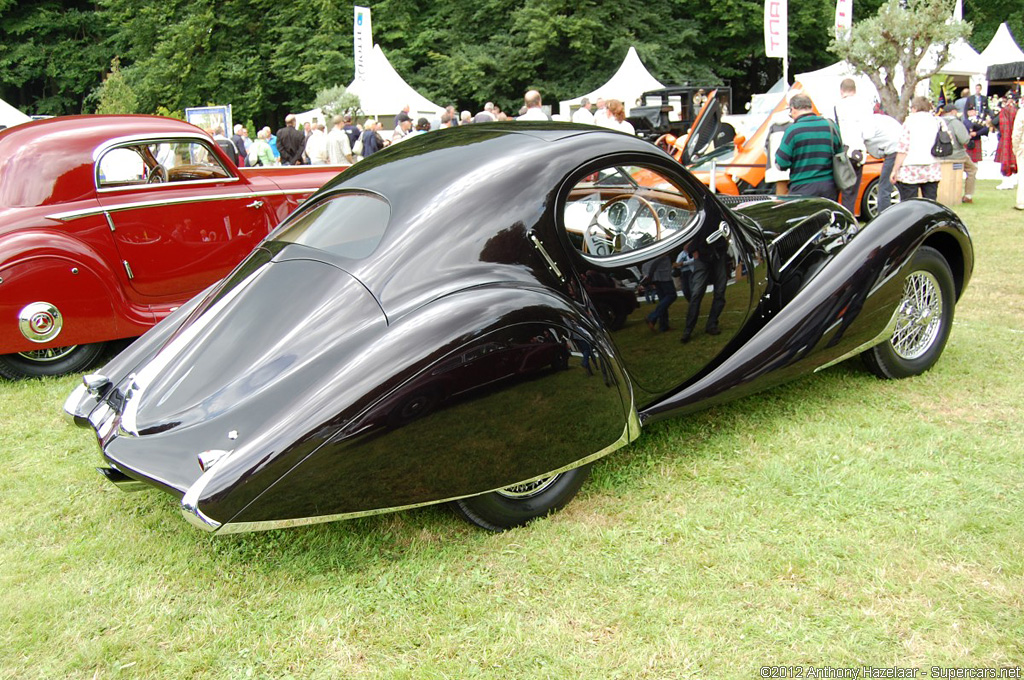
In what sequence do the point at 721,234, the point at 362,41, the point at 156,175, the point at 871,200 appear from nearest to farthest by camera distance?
the point at 721,234 → the point at 156,175 → the point at 871,200 → the point at 362,41

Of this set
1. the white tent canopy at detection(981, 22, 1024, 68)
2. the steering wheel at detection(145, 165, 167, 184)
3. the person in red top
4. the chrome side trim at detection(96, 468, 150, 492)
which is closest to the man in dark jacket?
the steering wheel at detection(145, 165, 167, 184)

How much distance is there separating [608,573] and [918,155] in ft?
26.4

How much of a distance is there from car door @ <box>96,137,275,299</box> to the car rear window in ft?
8.88

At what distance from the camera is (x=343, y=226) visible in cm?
338

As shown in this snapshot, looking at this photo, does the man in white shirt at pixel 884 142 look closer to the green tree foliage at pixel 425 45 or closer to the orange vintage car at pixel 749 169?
the orange vintage car at pixel 749 169

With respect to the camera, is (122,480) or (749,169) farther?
(749,169)

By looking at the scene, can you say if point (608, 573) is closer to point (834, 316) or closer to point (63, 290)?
point (834, 316)

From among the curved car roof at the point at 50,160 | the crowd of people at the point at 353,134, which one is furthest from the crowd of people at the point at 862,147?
the curved car roof at the point at 50,160

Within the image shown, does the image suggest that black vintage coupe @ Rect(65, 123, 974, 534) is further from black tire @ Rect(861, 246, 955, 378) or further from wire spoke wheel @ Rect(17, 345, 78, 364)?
wire spoke wheel @ Rect(17, 345, 78, 364)

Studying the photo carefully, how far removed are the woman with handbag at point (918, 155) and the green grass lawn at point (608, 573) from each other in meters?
5.87

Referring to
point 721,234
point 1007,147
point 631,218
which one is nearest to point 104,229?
point 631,218

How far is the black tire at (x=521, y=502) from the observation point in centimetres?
313

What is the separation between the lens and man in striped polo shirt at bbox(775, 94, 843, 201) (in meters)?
7.32

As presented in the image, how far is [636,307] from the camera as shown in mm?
3498
